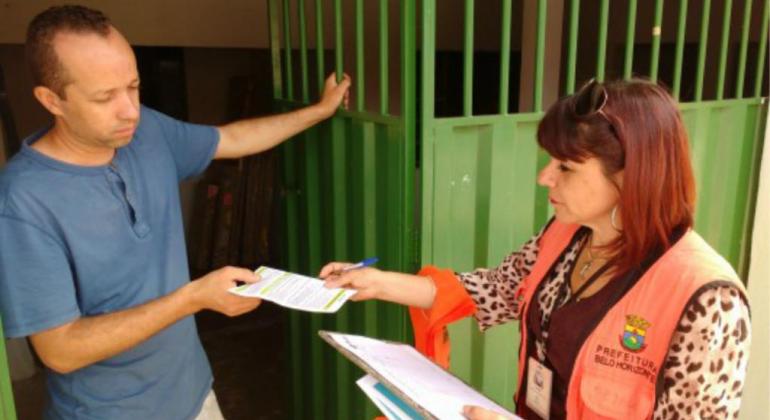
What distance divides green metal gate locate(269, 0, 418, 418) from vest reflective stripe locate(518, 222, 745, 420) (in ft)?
2.34

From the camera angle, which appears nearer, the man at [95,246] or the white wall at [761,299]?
the man at [95,246]

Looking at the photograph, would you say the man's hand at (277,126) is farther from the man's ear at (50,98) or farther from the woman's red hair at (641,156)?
the woman's red hair at (641,156)

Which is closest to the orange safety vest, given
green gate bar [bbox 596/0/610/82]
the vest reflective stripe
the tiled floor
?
the vest reflective stripe

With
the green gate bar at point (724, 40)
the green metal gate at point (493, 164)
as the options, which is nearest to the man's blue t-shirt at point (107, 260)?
the green metal gate at point (493, 164)

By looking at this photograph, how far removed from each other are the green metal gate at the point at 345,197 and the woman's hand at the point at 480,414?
687 millimetres

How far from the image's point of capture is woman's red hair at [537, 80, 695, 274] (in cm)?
125

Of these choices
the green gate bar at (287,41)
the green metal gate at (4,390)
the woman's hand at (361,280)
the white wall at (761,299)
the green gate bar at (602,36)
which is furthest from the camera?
the white wall at (761,299)

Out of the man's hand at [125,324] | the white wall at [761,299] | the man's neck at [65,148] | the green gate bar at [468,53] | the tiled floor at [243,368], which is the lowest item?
the tiled floor at [243,368]

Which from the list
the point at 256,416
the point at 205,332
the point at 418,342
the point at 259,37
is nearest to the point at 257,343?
the point at 205,332

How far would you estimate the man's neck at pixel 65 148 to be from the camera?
157 cm

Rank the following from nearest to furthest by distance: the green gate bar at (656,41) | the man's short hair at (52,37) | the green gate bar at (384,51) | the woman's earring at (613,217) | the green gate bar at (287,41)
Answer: the woman's earring at (613,217) < the man's short hair at (52,37) < the green gate bar at (384,51) < the green gate bar at (656,41) < the green gate bar at (287,41)

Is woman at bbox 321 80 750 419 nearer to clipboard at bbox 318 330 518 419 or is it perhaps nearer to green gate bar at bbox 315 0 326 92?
clipboard at bbox 318 330 518 419

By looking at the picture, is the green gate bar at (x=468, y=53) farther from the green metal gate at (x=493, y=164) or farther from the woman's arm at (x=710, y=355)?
the woman's arm at (x=710, y=355)

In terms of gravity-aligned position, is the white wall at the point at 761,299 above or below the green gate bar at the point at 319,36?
below
